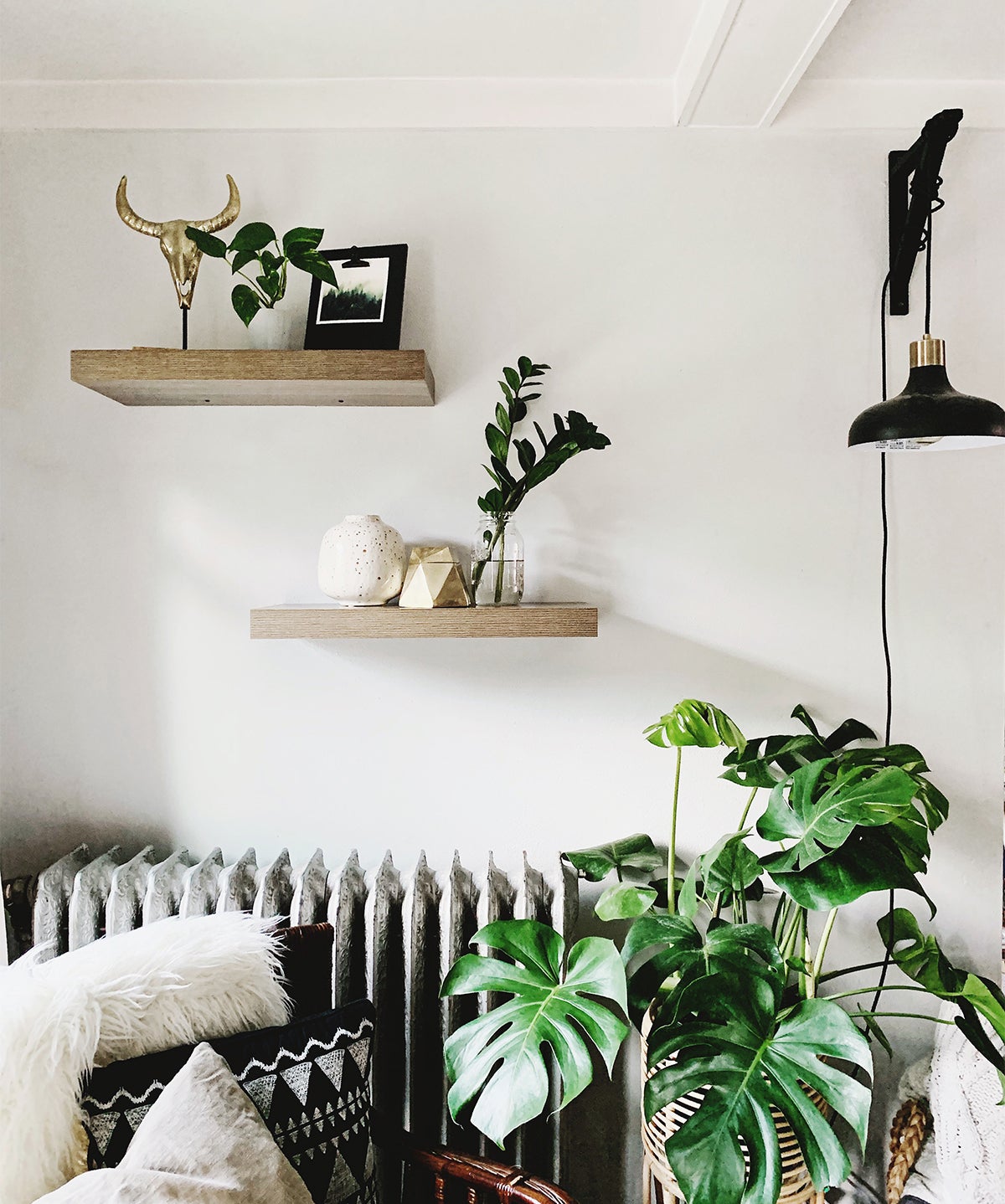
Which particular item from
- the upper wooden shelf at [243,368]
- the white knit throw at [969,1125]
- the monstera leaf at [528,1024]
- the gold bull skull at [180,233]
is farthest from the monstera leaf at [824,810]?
the gold bull skull at [180,233]

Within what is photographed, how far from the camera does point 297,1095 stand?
1.13 meters

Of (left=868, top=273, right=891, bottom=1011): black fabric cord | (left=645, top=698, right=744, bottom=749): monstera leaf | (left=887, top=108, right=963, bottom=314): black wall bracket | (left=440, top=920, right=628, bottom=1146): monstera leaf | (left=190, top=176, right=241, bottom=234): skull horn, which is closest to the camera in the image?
(left=440, top=920, right=628, bottom=1146): monstera leaf

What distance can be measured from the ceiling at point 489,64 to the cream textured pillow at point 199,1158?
160 centimetres

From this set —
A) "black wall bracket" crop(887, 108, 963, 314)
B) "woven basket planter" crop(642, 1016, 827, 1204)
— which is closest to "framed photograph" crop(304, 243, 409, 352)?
"black wall bracket" crop(887, 108, 963, 314)

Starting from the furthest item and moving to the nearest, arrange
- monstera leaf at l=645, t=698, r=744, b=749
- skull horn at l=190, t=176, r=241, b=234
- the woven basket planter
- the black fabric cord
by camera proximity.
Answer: the black fabric cord
skull horn at l=190, t=176, r=241, b=234
monstera leaf at l=645, t=698, r=744, b=749
the woven basket planter

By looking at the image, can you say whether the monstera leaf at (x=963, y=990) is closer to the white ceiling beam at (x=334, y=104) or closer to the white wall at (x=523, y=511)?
the white wall at (x=523, y=511)

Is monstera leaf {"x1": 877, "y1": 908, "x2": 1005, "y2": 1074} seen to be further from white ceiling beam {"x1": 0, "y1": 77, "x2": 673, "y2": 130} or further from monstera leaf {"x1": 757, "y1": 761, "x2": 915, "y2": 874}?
white ceiling beam {"x1": 0, "y1": 77, "x2": 673, "y2": 130}

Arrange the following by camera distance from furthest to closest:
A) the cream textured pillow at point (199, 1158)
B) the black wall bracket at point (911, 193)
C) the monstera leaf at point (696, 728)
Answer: the black wall bracket at point (911, 193), the monstera leaf at point (696, 728), the cream textured pillow at point (199, 1158)

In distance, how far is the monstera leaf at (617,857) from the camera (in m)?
1.52

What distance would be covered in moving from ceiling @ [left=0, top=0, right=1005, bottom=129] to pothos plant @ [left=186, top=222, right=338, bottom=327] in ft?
1.07

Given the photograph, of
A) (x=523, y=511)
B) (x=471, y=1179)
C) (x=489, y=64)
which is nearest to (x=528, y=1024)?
(x=471, y=1179)

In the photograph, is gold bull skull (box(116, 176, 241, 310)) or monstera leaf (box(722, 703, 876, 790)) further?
gold bull skull (box(116, 176, 241, 310))

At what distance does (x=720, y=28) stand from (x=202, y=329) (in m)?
1.04

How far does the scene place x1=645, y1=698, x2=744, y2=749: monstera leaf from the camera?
1.38m
